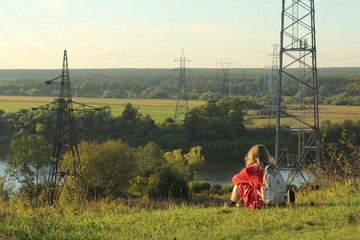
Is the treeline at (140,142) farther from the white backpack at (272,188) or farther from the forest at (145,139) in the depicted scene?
the white backpack at (272,188)

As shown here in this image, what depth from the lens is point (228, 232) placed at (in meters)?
5.05

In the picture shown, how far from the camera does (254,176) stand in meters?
6.05

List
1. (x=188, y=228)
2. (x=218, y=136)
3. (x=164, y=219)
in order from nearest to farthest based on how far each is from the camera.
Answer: (x=188, y=228)
(x=164, y=219)
(x=218, y=136)

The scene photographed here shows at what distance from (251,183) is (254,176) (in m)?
0.13

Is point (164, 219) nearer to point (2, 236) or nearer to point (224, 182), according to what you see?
point (2, 236)

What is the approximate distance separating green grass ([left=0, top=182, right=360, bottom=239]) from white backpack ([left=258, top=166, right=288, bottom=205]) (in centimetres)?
15

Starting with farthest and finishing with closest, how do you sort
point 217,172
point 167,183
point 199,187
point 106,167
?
point 217,172
point 199,187
point 106,167
point 167,183

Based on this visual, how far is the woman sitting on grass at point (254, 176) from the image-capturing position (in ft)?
19.8

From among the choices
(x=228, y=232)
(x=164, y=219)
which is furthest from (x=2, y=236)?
(x=228, y=232)

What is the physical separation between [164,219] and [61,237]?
1665mm

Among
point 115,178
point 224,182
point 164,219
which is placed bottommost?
point 224,182

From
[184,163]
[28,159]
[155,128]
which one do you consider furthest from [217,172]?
[155,128]

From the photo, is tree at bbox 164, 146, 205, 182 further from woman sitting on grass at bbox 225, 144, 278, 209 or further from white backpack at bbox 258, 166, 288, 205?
white backpack at bbox 258, 166, 288, 205

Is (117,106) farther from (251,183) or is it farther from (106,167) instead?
(251,183)
